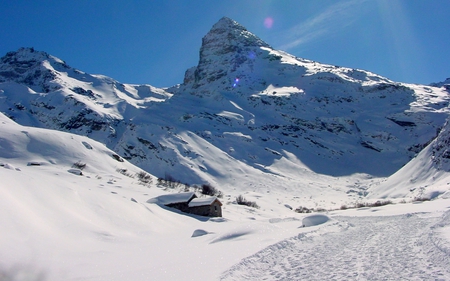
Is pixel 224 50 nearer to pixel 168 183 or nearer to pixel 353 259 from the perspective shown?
pixel 168 183

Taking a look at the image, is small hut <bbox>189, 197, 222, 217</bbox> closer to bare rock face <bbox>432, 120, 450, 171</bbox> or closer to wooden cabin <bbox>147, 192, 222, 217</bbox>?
wooden cabin <bbox>147, 192, 222, 217</bbox>

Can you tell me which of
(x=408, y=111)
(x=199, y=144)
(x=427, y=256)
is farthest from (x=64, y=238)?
(x=408, y=111)

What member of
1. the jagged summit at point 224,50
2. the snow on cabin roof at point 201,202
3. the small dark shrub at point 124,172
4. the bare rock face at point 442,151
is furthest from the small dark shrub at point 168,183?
the jagged summit at point 224,50

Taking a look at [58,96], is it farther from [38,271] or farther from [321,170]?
[38,271]

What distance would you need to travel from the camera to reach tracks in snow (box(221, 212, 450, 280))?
7.90m

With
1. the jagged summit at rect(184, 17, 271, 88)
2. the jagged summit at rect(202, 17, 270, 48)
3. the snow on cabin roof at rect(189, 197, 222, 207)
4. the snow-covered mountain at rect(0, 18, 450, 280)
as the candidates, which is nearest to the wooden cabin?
the snow on cabin roof at rect(189, 197, 222, 207)

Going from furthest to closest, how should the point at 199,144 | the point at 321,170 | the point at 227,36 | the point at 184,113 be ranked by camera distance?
1. the point at 227,36
2. the point at 184,113
3. the point at 321,170
4. the point at 199,144

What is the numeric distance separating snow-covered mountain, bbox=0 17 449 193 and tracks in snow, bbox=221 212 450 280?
49190mm

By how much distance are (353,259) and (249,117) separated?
328 feet

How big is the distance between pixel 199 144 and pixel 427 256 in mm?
70250

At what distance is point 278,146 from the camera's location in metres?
93.4

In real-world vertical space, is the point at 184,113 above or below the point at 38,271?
above

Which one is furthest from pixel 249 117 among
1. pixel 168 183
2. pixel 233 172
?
pixel 168 183

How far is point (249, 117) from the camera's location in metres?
109
